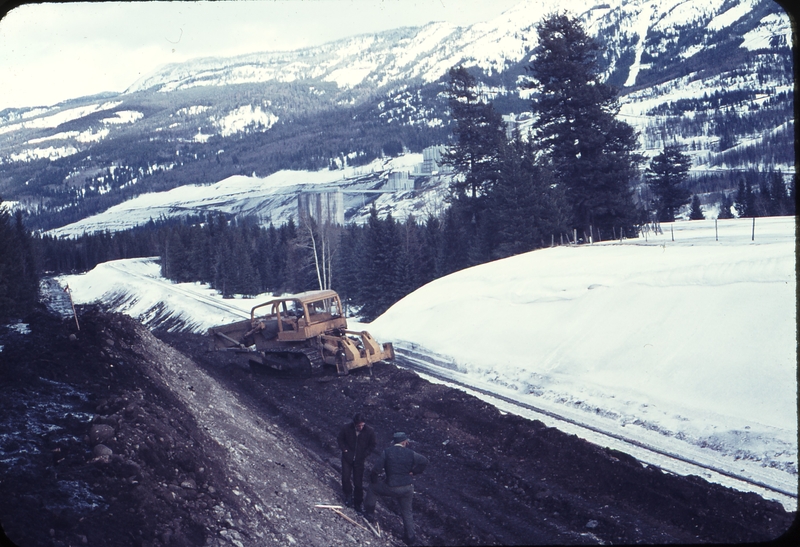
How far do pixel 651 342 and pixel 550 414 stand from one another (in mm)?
3604

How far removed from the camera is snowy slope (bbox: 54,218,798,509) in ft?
37.0

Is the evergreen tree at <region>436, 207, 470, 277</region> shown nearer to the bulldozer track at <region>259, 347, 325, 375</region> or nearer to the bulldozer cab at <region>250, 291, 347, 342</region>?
the bulldozer cab at <region>250, 291, 347, 342</region>

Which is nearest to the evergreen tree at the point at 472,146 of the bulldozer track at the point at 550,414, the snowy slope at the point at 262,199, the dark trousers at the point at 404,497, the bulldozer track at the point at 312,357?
the bulldozer track at the point at 550,414

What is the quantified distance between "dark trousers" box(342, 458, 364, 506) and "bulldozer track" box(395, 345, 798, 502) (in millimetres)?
4629

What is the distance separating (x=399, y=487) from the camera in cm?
867

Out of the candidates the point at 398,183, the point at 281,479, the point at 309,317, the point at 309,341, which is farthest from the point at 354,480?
the point at 398,183

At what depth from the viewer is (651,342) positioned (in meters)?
15.3

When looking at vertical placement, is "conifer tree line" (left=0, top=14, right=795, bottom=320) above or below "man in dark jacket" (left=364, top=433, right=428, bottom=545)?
above

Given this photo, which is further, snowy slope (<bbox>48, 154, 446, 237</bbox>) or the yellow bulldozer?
snowy slope (<bbox>48, 154, 446, 237</bbox>)

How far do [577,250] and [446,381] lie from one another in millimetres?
13436

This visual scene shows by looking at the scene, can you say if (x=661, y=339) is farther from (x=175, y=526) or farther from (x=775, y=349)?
(x=175, y=526)

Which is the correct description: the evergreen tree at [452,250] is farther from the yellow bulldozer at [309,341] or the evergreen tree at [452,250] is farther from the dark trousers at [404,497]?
the dark trousers at [404,497]

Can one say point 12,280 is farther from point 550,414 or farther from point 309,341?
point 550,414

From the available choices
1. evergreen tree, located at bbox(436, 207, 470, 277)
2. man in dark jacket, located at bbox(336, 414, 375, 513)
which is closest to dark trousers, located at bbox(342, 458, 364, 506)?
man in dark jacket, located at bbox(336, 414, 375, 513)
